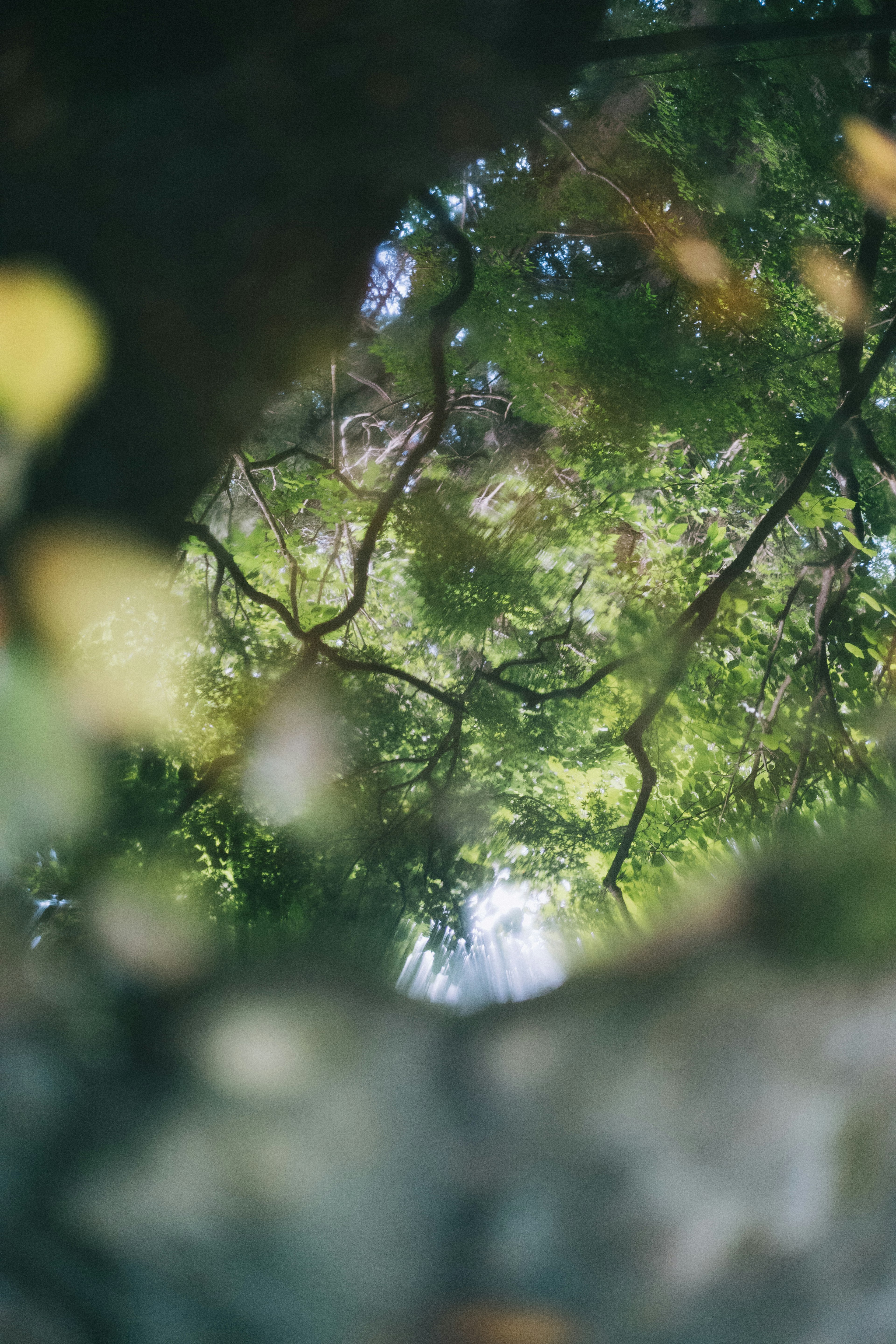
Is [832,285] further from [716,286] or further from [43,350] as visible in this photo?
[43,350]

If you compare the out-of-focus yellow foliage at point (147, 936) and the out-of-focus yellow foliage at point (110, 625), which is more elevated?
the out-of-focus yellow foliage at point (110, 625)

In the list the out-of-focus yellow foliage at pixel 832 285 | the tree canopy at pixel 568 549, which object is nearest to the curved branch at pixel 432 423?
the tree canopy at pixel 568 549

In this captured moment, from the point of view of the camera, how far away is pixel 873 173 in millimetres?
256

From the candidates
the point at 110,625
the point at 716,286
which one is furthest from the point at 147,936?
the point at 716,286

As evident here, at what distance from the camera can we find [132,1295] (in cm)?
17

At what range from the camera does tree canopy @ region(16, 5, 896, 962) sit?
0.67 ft

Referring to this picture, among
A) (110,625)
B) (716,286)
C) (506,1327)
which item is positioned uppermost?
(716,286)

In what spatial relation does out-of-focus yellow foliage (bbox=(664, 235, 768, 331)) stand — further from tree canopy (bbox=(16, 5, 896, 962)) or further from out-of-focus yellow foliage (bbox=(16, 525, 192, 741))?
out-of-focus yellow foliage (bbox=(16, 525, 192, 741))

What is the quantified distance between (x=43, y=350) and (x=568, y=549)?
0.16 meters

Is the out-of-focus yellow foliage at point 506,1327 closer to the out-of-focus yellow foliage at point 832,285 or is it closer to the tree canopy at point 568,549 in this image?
the tree canopy at point 568,549

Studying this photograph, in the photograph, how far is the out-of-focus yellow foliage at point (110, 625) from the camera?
19 centimetres

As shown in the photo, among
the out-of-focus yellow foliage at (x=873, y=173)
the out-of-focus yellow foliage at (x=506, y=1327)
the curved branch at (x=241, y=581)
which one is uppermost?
the out-of-focus yellow foliage at (x=873, y=173)

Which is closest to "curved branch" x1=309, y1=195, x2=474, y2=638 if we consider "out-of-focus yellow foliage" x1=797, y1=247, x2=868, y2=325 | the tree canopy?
the tree canopy

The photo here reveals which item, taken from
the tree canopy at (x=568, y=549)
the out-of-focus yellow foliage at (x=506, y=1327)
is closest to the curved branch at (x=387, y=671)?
the tree canopy at (x=568, y=549)
